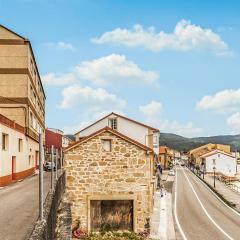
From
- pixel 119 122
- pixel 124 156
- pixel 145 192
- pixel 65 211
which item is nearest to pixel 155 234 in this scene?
pixel 145 192

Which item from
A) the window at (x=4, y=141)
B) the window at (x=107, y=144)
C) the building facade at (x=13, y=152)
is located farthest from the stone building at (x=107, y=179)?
the window at (x=4, y=141)

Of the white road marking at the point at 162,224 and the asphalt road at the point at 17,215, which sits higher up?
the asphalt road at the point at 17,215

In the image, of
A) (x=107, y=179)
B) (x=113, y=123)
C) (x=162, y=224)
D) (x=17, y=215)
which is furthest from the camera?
(x=113, y=123)

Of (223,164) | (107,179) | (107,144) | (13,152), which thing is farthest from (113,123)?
(223,164)

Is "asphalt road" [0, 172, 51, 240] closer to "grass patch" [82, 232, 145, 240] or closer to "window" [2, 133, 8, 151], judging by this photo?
"grass patch" [82, 232, 145, 240]

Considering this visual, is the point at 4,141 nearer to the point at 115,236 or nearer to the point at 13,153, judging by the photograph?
the point at 13,153

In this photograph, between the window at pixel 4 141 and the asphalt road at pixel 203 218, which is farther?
the window at pixel 4 141

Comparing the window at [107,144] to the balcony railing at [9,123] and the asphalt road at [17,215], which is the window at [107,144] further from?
the balcony railing at [9,123]

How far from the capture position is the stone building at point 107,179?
23984 mm

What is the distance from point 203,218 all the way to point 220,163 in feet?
233

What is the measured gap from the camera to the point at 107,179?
24.2 meters

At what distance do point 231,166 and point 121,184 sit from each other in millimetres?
88838

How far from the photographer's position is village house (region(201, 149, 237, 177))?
349ft

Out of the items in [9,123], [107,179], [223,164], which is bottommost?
[223,164]
